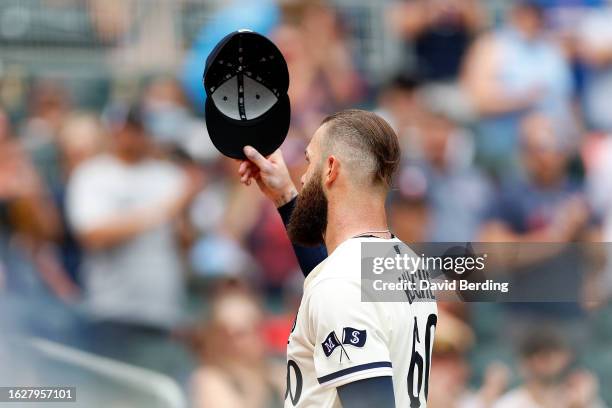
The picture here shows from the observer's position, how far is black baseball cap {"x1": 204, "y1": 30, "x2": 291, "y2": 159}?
3.21 meters

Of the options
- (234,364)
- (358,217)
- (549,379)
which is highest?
(234,364)

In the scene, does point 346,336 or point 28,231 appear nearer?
point 346,336

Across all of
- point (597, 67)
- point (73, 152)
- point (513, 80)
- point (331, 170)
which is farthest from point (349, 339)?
point (597, 67)

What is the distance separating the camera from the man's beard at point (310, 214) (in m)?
3.05

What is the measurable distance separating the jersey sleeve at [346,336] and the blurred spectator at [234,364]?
134 inches

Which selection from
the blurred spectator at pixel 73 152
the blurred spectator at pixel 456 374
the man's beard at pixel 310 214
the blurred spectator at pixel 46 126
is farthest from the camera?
the blurred spectator at pixel 46 126

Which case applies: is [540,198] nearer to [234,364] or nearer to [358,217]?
[234,364]

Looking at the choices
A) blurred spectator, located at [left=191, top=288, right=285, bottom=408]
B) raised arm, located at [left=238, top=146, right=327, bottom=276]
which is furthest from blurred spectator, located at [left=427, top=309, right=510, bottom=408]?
raised arm, located at [left=238, top=146, right=327, bottom=276]

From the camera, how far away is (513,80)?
24.3 ft

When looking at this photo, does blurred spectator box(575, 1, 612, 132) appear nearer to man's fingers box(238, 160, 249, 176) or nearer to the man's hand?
the man's hand

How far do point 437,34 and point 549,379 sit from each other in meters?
2.67

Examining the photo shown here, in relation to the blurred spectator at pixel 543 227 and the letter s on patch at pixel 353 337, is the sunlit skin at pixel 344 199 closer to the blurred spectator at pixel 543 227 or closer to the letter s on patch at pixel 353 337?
the letter s on patch at pixel 353 337

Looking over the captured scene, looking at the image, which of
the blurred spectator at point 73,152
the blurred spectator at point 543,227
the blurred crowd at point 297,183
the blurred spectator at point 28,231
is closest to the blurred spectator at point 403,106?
the blurred crowd at point 297,183

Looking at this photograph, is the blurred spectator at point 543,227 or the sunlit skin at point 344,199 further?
the blurred spectator at point 543,227
